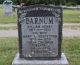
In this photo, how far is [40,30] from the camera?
7.05 m

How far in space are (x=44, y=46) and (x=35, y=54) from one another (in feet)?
0.84

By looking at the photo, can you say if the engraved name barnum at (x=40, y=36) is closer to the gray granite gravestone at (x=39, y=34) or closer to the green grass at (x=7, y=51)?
the gray granite gravestone at (x=39, y=34)

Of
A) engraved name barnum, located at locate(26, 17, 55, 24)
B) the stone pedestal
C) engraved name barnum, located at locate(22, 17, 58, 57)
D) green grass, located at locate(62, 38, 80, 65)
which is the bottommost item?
green grass, located at locate(62, 38, 80, 65)

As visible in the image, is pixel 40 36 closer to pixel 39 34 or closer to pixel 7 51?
pixel 39 34

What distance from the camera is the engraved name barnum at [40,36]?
22.9ft

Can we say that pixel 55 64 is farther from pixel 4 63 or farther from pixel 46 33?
pixel 4 63

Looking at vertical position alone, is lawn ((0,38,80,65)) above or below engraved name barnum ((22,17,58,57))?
below

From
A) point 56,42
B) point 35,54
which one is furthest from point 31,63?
point 56,42

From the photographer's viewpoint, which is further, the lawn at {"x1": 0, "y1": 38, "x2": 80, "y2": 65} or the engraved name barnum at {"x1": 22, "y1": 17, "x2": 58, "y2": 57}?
the lawn at {"x1": 0, "y1": 38, "x2": 80, "y2": 65}

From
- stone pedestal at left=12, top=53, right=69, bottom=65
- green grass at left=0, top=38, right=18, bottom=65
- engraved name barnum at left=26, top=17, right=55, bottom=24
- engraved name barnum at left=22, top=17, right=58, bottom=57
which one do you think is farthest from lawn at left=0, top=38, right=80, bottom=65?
engraved name barnum at left=26, top=17, right=55, bottom=24

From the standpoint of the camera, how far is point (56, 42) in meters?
7.07

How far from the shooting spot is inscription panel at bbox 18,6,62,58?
6.93 metres

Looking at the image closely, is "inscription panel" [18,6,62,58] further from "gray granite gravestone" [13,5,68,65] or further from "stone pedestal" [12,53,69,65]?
"stone pedestal" [12,53,69,65]

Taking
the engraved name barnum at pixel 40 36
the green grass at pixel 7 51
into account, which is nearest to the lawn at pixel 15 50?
the green grass at pixel 7 51
